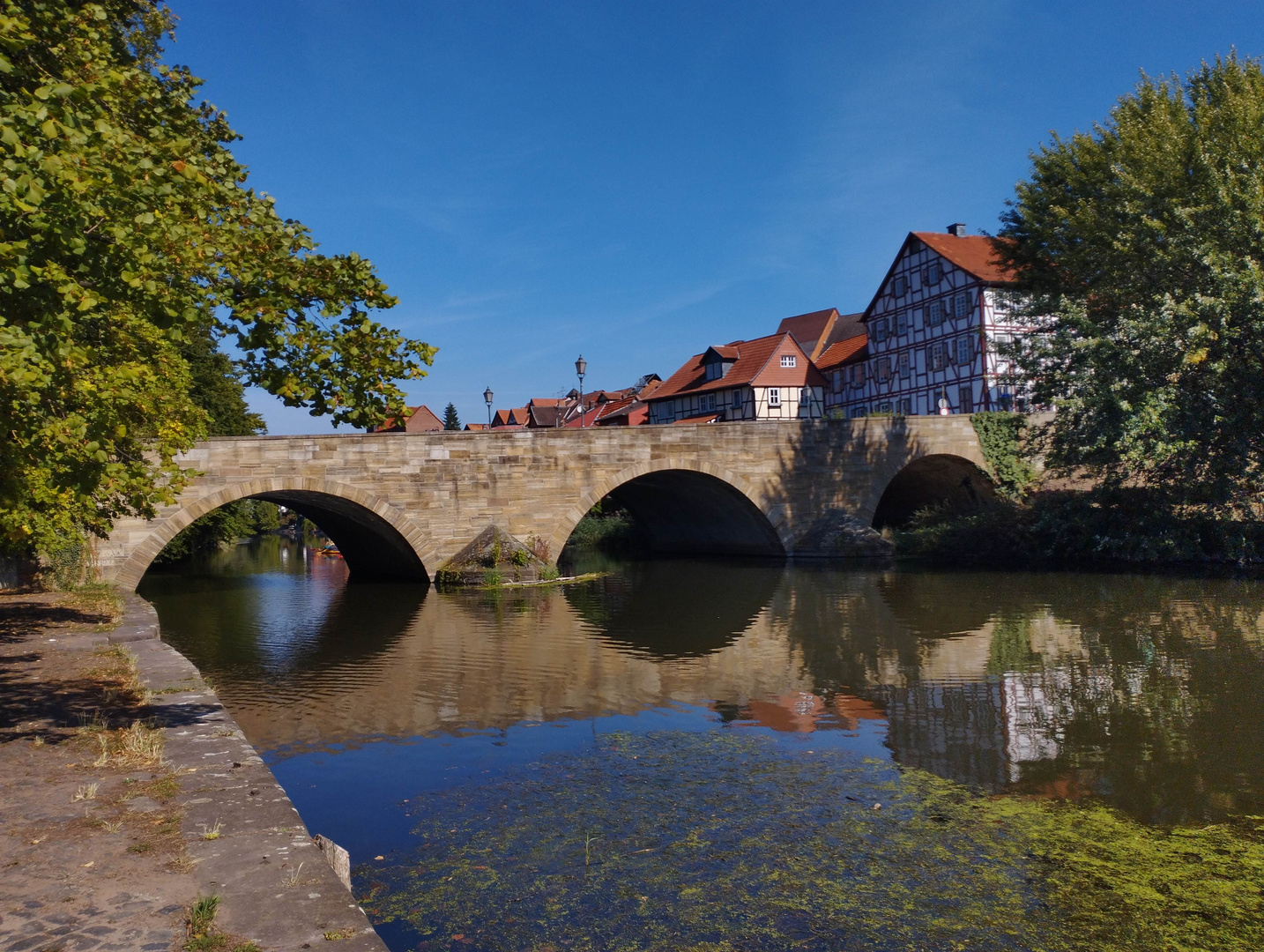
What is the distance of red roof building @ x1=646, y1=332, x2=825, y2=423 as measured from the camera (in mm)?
46281

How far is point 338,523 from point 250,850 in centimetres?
2406

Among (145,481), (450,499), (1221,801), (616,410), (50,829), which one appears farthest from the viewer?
(616,410)

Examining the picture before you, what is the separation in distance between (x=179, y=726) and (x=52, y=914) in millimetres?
3066

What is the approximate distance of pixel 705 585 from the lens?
23.2 metres

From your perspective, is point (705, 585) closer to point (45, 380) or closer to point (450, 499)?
point (450, 499)

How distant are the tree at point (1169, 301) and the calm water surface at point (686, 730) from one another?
3149 millimetres

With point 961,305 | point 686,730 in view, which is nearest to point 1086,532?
point 961,305

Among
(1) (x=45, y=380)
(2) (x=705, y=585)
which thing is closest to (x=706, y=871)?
(1) (x=45, y=380)

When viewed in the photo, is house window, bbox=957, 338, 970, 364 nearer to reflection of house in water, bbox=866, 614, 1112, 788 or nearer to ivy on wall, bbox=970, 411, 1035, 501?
ivy on wall, bbox=970, 411, 1035, 501

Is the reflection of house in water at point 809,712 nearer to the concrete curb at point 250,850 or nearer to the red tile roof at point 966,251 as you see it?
the concrete curb at point 250,850

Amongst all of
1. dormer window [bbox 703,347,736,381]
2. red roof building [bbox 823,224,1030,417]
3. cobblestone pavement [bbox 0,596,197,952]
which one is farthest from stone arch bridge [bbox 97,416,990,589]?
dormer window [bbox 703,347,736,381]

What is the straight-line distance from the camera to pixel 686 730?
857cm

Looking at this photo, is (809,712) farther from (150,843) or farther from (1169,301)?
(1169,301)

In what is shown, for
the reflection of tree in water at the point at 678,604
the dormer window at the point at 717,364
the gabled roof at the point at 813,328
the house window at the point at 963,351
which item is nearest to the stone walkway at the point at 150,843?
the reflection of tree in water at the point at 678,604
